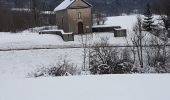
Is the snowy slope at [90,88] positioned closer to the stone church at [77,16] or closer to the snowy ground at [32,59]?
the snowy ground at [32,59]

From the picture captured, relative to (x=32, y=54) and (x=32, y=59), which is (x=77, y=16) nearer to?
(x=32, y=54)

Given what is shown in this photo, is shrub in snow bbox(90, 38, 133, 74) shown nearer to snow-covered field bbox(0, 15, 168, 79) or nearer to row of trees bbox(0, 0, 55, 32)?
snow-covered field bbox(0, 15, 168, 79)

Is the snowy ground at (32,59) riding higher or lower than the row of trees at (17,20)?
lower

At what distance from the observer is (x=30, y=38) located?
4134cm

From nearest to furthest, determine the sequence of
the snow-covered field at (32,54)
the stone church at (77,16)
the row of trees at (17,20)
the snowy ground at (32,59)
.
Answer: the snowy ground at (32,59) < the snow-covered field at (32,54) < the stone church at (77,16) < the row of trees at (17,20)

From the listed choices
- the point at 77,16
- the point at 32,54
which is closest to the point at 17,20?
the point at 77,16

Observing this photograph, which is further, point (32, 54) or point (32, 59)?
point (32, 54)

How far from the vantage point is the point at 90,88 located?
9.09 meters

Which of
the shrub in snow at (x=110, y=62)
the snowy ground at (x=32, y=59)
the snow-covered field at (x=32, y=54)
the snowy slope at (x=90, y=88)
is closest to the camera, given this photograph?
the snowy slope at (x=90, y=88)

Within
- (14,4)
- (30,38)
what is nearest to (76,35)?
(30,38)

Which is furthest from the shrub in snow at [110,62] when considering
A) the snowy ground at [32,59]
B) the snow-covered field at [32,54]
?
the snowy ground at [32,59]

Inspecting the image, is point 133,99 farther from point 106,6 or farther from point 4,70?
point 106,6

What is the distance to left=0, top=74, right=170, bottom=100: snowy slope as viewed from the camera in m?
8.31

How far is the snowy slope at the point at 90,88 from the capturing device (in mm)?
8312
